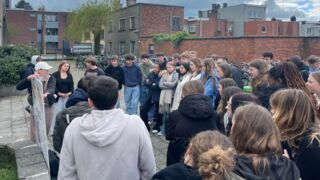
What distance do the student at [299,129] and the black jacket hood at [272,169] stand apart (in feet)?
1.19

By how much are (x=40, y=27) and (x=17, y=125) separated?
6812cm

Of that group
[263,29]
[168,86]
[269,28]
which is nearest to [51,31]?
[263,29]

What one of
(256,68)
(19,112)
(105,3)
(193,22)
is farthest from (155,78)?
(193,22)

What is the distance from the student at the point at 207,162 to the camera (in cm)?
225

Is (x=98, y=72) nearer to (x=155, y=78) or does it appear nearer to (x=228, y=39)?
(x=155, y=78)

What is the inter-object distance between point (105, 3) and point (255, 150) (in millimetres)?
42750

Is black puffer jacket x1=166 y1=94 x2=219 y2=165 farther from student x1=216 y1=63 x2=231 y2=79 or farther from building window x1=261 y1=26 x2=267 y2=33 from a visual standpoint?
building window x1=261 y1=26 x2=267 y2=33

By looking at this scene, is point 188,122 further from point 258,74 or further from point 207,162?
point 258,74

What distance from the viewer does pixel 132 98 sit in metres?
9.16

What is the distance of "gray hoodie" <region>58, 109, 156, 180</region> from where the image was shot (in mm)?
2902

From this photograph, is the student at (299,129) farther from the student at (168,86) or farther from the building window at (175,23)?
the building window at (175,23)

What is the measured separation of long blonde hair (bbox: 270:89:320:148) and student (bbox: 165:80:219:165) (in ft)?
2.93

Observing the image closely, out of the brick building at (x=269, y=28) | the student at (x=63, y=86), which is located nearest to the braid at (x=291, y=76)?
the student at (x=63, y=86)

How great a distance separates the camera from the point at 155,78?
8.55 metres
